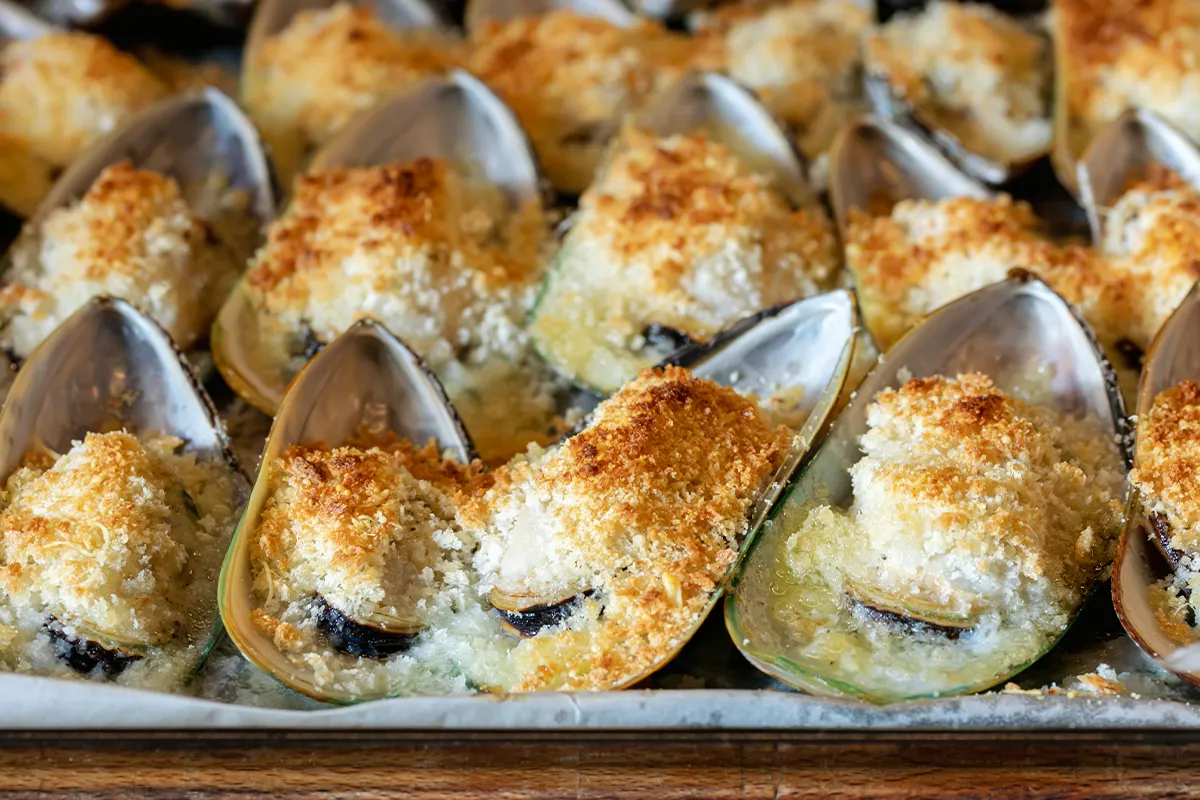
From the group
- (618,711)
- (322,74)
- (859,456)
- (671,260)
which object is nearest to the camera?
(618,711)

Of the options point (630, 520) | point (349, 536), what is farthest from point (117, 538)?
point (630, 520)

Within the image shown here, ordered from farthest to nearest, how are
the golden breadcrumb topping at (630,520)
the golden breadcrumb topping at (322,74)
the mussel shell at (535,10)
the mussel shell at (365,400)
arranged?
the mussel shell at (535,10), the golden breadcrumb topping at (322,74), the mussel shell at (365,400), the golden breadcrumb topping at (630,520)

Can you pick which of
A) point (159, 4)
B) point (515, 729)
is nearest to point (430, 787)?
point (515, 729)

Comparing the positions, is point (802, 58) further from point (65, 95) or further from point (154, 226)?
point (65, 95)

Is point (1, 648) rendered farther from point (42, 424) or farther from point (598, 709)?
point (598, 709)

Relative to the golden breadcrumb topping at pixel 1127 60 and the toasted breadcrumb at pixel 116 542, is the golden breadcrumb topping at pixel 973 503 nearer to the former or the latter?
the toasted breadcrumb at pixel 116 542

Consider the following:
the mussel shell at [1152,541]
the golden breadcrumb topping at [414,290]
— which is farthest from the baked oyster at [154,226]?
the mussel shell at [1152,541]
